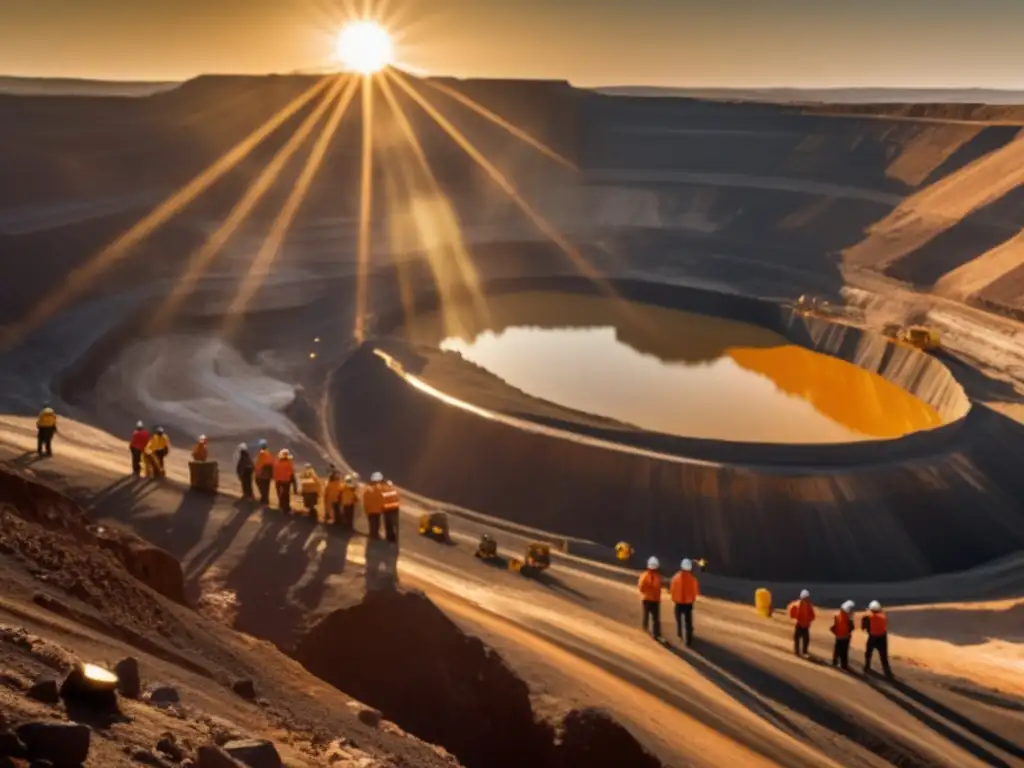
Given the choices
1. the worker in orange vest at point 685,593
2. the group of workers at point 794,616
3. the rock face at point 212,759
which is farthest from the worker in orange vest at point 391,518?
the rock face at point 212,759

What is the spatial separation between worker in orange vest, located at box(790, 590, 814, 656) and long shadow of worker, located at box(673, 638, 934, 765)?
1.74 metres

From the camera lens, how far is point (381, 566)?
13.8 meters

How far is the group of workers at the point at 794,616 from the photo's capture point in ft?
47.4

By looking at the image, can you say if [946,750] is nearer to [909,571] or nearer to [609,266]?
[909,571]

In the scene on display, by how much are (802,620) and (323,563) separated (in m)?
7.48

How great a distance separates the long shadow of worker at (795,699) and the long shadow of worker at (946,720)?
1.10m

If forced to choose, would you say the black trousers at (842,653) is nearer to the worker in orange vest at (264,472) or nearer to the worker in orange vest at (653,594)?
the worker in orange vest at (653,594)

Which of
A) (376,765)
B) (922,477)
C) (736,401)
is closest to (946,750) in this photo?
(376,765)

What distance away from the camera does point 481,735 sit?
400 inches

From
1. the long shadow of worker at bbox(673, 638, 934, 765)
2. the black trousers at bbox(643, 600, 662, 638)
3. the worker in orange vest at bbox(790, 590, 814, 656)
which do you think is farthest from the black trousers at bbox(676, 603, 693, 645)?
the worker in orange vest at bbox(790, 590, 814, 656)

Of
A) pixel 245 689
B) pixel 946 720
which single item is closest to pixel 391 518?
pixel 245 689

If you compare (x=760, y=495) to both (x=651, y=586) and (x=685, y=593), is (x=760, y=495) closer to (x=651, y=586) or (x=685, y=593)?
(x=651, y=586)

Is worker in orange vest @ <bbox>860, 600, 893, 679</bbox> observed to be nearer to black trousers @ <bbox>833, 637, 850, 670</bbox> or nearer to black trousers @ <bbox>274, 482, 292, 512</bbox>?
black trousers @ <bbox>833, 637, 850, 670</bbox>

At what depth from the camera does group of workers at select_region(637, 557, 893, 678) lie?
1444cm
